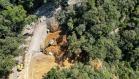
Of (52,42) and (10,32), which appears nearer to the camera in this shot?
(10,32)

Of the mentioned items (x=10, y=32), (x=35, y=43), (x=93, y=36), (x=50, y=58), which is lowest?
(x=50, y=58)

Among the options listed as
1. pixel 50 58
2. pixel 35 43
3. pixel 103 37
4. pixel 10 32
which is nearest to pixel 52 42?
pixel 50 58

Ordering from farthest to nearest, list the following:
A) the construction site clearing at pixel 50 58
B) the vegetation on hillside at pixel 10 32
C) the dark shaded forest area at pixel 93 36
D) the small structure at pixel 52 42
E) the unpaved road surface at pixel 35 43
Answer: the small structure at pixel 52 42 < the unpaved road surface at pixel 35 43 < the construction site clearing at pixel 50 58 < the dark shaded forest area at pixel 93 36 < the vegetation on hillside at pixel 10 32

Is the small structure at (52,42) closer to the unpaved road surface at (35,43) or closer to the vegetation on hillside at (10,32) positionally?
the unpaved road surface at (35,43)

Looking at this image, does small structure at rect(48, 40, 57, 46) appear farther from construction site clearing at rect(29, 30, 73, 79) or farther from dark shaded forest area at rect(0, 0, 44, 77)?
dark shaded forest area at rect(0, 0, 44, 77)

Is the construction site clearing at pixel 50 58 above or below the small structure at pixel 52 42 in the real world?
below

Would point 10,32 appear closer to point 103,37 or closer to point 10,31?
point 10,31

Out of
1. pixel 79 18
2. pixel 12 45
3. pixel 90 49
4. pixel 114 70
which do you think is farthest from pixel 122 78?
pixel 12 45

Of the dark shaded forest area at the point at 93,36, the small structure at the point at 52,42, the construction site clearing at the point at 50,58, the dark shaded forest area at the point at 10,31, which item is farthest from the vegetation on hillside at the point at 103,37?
the dark shaded forest area at the point at 10,31

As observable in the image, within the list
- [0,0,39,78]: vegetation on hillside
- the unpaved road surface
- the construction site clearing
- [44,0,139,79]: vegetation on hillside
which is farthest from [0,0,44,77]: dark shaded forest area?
[44,0,139,79]: vegetation on hillside

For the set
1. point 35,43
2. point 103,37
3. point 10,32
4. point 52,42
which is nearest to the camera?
point 10,32
